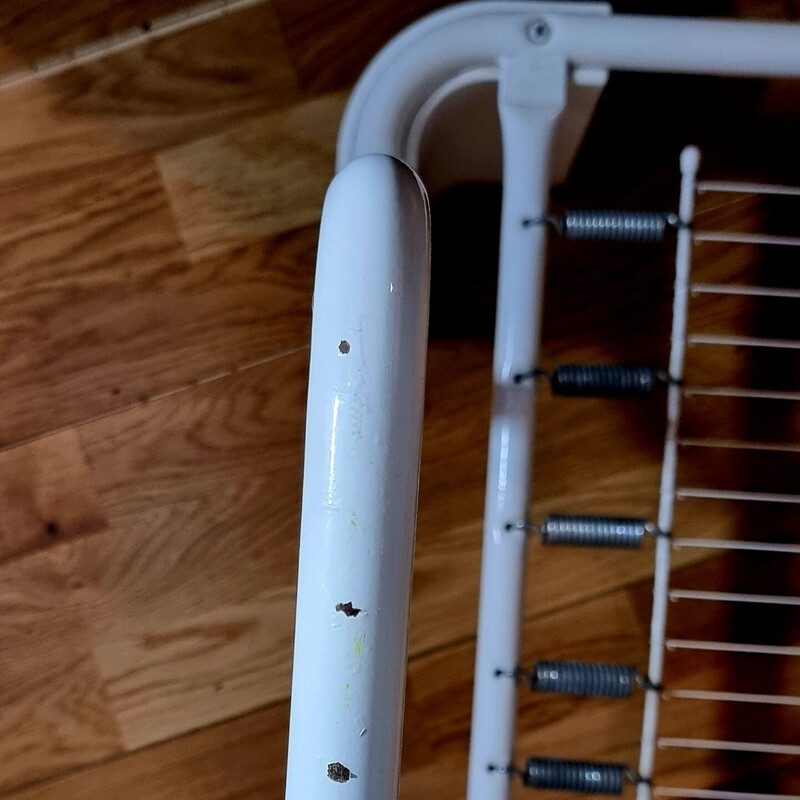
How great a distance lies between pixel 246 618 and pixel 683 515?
386 mm

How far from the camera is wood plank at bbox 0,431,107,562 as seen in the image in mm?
737

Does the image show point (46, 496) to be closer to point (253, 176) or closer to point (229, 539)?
point (229, 539)

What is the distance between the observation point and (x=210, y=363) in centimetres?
74

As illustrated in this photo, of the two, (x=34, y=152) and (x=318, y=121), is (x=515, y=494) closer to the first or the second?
(x=318, y=121)

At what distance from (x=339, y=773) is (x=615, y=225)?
0.33 meters

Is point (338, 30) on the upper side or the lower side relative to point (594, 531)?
upper

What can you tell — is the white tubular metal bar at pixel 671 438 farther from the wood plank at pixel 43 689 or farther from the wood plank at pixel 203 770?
the wood plank at pixel 43 689

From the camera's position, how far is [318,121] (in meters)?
0.74

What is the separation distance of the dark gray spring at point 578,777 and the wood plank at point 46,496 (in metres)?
0.43

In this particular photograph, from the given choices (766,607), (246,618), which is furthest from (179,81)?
(766,607)

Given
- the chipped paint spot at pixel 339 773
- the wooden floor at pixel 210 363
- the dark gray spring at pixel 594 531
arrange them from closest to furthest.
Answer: the chipped paint spot at pixel 339 773, the dark gray spring at pixel 594 531, the wooden floor at pixel 210 363

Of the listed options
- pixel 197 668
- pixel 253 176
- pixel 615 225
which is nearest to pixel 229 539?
pixel 197 668

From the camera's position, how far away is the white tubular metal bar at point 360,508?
0.30 metres

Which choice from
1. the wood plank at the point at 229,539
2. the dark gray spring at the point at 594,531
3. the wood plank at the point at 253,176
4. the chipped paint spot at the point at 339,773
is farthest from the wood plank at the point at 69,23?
the chipped paint spot at the point at 339,773
